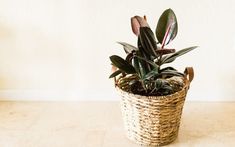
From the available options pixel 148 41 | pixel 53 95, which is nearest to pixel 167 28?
pixel 148 41

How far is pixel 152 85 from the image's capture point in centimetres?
158

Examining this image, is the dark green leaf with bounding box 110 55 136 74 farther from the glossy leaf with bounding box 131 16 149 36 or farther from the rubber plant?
the glossy leaf with bounding box 131 16 149 36

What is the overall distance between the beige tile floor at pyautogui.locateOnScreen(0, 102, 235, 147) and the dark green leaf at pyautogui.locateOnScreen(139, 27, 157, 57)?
0.43m

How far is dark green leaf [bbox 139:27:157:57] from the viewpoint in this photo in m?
1.45

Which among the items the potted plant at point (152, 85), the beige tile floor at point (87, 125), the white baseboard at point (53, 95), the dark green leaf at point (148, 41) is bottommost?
the beige tile floor at point (87, 125)

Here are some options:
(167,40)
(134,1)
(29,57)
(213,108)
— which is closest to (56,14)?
(29,57)

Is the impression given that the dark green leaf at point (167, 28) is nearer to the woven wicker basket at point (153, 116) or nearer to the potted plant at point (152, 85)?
the potted plant at point (152, 85)

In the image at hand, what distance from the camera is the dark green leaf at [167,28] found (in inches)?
59.4

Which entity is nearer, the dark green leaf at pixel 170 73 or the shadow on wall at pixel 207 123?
the dark green leaf at pixel 170 73

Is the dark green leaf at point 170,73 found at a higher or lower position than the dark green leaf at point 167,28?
lower

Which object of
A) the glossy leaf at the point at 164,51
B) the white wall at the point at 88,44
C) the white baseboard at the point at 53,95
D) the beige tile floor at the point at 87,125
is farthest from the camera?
the white baseboard at the point at 53,95

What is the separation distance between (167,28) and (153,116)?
0.36 m

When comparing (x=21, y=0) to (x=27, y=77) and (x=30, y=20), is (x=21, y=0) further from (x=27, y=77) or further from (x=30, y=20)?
(x=27, y=77)

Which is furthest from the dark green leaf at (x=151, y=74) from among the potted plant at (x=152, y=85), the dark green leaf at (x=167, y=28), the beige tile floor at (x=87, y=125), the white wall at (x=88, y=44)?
the white wall at (x=88, y=44)
